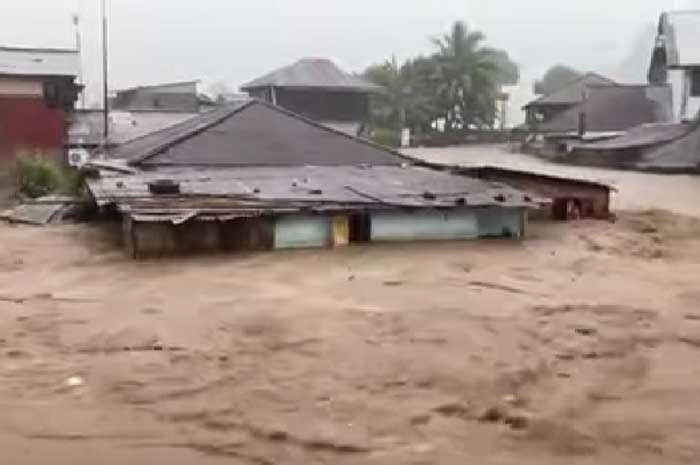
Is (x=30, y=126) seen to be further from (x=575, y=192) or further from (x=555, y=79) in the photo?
(x=555, y=79)

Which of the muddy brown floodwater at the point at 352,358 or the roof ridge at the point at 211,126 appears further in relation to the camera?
the roof ridge at the point at 211,126

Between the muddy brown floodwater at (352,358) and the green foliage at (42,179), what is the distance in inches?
254

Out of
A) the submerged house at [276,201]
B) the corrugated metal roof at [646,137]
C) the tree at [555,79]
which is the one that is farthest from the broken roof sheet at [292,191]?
the tree at [555,79]

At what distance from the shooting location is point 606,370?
626 centimetres

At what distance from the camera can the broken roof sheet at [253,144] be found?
16.1m

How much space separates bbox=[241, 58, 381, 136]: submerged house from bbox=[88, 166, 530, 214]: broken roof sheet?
19.0 m

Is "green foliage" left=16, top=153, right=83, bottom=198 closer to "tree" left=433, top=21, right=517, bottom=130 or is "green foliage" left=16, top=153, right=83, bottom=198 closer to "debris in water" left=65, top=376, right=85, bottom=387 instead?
"debris in water" left=65, top=376, right=85, bottom=387

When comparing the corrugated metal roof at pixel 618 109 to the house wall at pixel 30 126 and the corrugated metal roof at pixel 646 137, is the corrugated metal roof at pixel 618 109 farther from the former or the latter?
the house wall at pixel 30 126

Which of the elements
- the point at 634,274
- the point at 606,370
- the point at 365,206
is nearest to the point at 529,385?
the point at 606,370

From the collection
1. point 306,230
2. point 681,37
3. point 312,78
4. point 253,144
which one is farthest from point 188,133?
point 681,37

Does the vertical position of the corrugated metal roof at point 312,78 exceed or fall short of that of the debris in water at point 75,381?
Answer: it exceeds it

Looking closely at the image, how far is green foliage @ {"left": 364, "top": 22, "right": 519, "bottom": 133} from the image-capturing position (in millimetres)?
39969

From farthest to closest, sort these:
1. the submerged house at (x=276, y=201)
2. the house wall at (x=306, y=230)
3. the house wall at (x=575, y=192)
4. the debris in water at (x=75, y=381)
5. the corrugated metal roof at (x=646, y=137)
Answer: the corrugated metal roof at (x=646, y=137)
the house wall at (x=575, y=192)
the submerged house at (x=276, y=201)
the house wall at (x=306, y=230)
the debris in water at (x=75, y=381)

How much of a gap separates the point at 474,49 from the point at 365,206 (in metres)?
31.0
